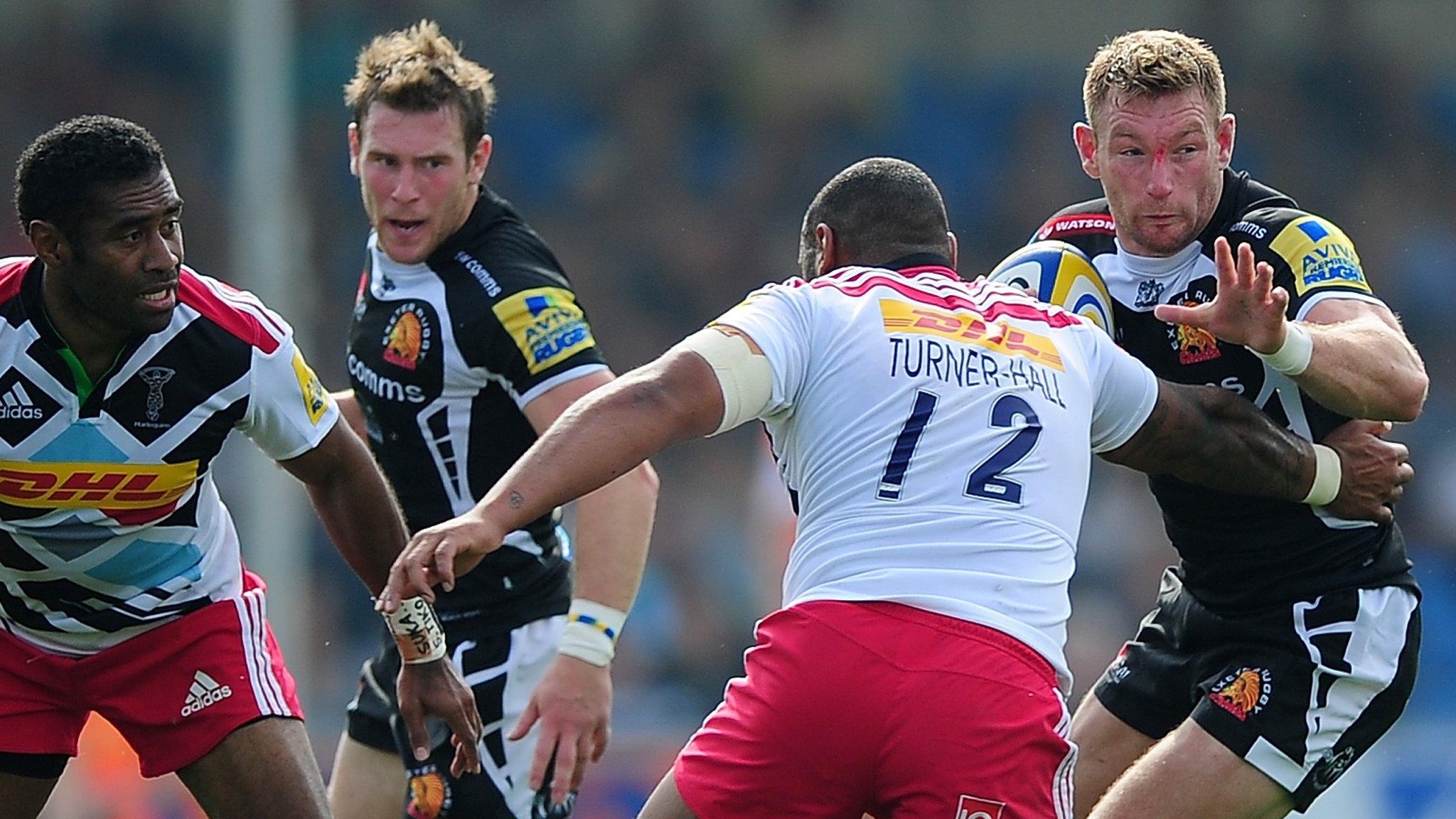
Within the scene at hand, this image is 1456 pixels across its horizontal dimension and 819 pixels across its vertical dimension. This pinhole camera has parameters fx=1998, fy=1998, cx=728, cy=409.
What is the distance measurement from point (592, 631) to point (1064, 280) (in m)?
1.60

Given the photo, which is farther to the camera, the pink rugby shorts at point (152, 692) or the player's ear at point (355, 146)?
the player's ear at point (355, 146)

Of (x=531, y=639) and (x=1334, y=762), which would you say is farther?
(x=531, y=639)

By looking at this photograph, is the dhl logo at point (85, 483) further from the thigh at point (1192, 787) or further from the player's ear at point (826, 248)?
the thigh at point (1192, 787)

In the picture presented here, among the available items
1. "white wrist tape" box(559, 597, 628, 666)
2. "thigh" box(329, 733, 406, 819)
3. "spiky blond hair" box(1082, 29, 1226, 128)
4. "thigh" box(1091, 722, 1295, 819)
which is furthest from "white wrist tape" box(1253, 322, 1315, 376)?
"thigh" box(329, 733, 406, 819)

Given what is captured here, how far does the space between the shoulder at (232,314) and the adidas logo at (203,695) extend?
2.86 ft

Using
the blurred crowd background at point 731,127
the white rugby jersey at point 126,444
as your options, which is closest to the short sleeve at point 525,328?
the white rugby jersey at point 126,444

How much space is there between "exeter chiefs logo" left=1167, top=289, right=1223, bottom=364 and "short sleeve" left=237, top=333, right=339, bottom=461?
221cm

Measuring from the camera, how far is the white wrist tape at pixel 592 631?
536 centimetres

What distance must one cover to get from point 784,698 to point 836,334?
78 centimetres

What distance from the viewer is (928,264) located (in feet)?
15.0

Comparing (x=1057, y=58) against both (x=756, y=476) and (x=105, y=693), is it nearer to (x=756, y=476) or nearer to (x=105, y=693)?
(x=756, y=476)

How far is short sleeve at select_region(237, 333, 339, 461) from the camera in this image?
4.91 m

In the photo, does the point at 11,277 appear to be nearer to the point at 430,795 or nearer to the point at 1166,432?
the point at 430,795

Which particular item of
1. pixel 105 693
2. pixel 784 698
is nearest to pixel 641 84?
pixel 105 693
